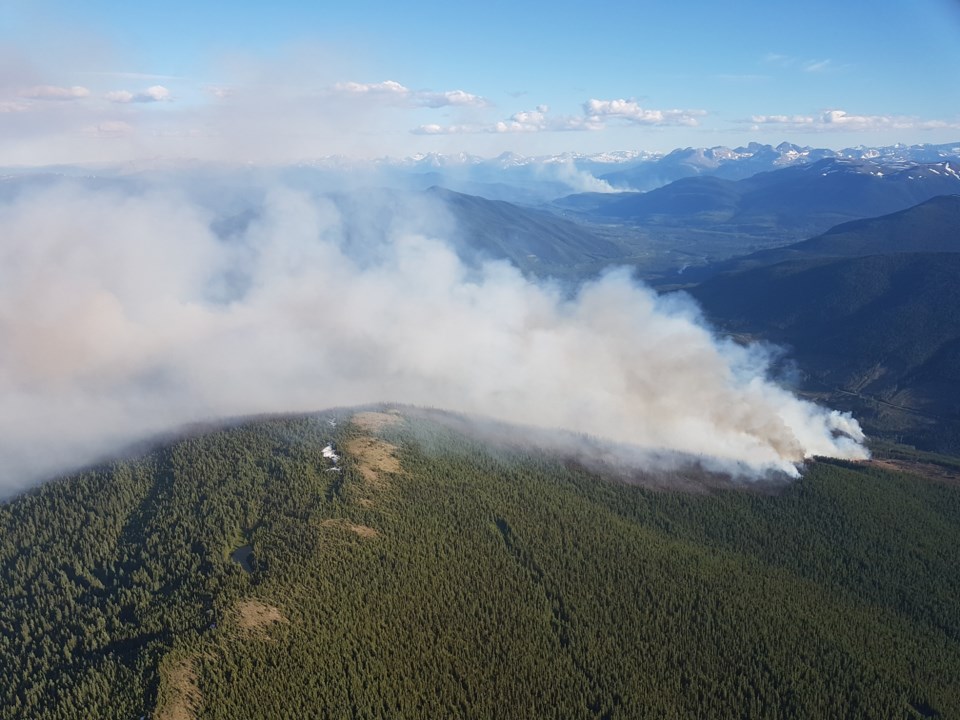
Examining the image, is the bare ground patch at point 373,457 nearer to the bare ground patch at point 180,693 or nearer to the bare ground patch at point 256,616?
the bare ground patch at point 256,616

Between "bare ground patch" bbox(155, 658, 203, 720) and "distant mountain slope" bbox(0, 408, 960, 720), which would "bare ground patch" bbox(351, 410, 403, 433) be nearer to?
"distant mountain slope" bbox(0, 408, 960, 720)

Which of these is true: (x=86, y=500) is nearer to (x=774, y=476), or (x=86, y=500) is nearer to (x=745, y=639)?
(x=745, y=639)

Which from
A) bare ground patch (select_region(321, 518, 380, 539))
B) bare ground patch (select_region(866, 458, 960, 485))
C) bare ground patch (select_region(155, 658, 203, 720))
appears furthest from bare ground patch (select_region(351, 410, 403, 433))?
bare ground patch (select_region(866, 458, 960, 485))

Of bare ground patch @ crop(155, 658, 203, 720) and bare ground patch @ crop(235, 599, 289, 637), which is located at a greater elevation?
bare ground patch @ crop(155, 658, 203, 720)

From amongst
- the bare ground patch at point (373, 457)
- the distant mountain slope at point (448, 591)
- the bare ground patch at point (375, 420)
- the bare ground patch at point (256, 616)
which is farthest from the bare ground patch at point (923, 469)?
the bare ground patch at point (256, 616)

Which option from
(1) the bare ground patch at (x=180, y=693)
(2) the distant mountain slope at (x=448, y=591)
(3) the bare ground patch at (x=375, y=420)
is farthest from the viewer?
(3) the bare ground patch at (x=375, y=420)
